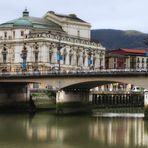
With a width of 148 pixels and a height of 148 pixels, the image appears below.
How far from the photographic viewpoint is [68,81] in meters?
88.9

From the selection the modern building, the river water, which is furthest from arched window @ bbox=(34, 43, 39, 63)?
the river water

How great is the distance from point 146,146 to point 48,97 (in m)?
55.0

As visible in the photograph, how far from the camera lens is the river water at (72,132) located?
175ft

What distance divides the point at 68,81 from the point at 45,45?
4408cm

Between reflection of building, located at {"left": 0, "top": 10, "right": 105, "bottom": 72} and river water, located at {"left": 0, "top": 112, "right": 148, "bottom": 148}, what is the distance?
49.9 m

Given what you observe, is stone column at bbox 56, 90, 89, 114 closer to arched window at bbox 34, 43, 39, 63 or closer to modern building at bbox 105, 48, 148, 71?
arched window at bbox 34, 43, 39, 63

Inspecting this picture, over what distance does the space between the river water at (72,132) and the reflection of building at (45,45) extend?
49947mm

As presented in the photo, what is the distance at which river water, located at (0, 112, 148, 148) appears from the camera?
53.4m

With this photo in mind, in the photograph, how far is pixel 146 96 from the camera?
77125 mm

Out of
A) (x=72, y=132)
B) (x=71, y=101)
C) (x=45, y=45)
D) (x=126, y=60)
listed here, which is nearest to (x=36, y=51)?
(x=45, y=45)

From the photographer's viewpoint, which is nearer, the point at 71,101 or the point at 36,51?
the point at 71,101

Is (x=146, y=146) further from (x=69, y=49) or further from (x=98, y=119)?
(x=69, y=49)

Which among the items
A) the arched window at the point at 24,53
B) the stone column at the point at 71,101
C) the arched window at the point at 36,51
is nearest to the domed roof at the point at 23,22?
the arched window at the point at 24,53

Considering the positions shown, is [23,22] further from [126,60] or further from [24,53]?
[126,60]
